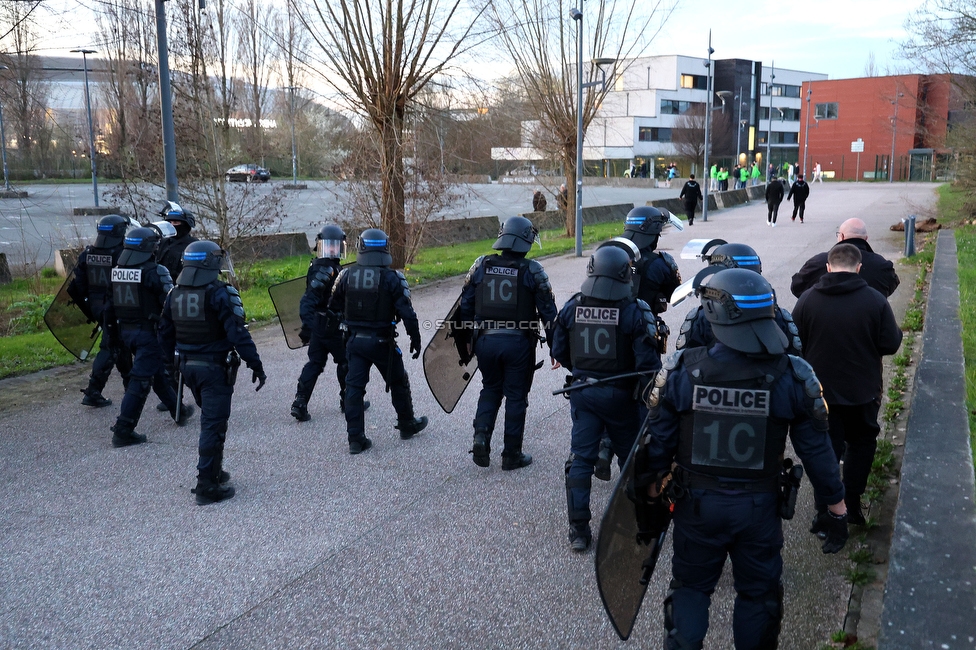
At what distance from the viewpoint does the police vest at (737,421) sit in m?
3.30

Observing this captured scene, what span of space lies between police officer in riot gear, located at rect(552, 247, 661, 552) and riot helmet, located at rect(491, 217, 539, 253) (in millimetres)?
1172

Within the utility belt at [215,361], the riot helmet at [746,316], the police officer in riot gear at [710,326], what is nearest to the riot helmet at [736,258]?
the police officer in riot gear at [710,326]

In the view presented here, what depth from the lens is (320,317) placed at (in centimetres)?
755

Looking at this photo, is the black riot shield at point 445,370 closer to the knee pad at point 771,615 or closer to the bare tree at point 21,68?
the knee pad at point 771,615

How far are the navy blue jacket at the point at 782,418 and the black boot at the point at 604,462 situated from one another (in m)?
2.10

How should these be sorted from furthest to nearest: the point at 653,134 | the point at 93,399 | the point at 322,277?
1. the point at 653,134
2. the point at 93,399
3. the point at 322,277

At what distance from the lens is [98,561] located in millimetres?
4812

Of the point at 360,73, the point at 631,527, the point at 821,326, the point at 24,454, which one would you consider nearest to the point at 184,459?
the point at 24,454

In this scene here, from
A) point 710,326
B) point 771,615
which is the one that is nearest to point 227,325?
point 710,326

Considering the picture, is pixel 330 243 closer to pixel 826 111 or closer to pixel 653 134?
pixel 653 134

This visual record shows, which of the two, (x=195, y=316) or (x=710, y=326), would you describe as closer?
(x=710, y=326)

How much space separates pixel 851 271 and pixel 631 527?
2323 mm

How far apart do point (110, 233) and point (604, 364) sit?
16.9 feet

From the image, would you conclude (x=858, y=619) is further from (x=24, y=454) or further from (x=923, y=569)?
(x=24, y=454)
